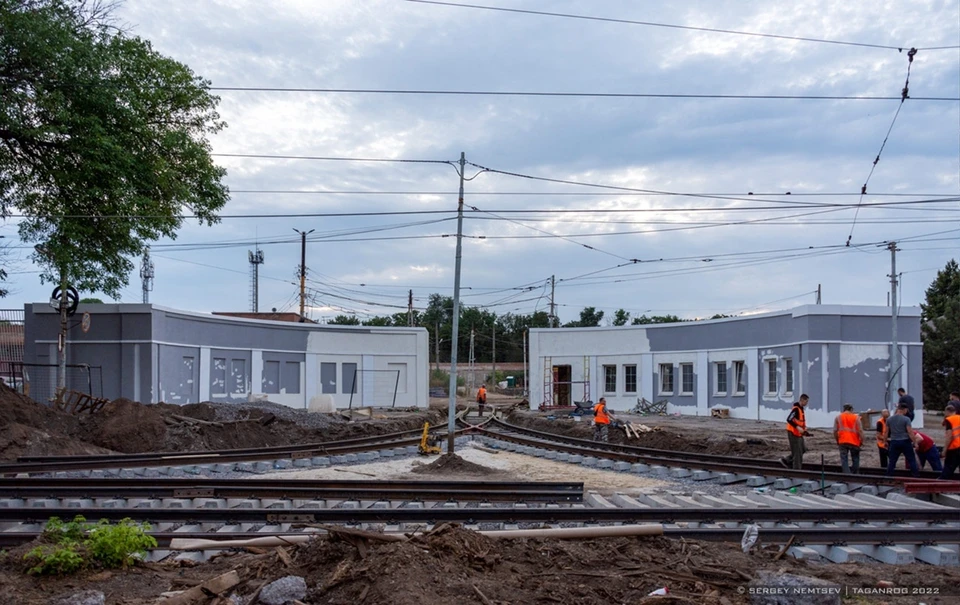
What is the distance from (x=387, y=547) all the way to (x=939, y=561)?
6.26 m

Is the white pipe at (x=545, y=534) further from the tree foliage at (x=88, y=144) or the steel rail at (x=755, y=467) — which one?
the tree foliage at (x=88, y=144)

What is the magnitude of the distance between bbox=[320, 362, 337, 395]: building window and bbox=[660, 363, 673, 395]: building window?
1772 cm

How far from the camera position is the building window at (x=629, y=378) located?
4366 cm

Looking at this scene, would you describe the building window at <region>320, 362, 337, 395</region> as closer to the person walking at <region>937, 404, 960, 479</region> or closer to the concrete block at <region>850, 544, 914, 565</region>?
the person walking at <region>937, 404, 960, 479</region>

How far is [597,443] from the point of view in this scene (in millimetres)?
22688

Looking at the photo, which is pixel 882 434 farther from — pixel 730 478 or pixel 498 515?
pixel 498 515

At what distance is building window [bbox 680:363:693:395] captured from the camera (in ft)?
133

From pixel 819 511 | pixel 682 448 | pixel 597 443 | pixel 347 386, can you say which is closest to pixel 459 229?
pixel 597 443

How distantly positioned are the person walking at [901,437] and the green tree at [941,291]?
125ft

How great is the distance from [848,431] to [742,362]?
73.8 feet

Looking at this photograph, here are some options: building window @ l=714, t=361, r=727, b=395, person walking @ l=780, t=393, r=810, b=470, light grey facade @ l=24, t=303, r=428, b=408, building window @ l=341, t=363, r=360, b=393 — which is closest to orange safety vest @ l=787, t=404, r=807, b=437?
person walking @ l=780, t=393, r=810, b=470

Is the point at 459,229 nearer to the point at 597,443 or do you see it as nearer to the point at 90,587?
the point at 597,443

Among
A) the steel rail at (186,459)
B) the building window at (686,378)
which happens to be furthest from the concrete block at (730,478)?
the building window at (686,378)

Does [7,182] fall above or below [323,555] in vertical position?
above
